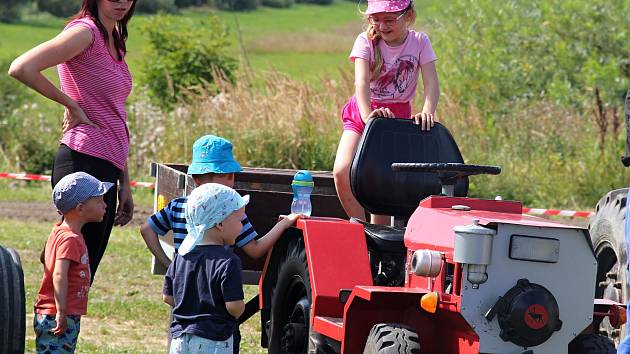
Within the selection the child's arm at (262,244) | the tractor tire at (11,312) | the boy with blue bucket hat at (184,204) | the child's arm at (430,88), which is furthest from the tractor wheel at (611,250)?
the tractor tire at (11,312)

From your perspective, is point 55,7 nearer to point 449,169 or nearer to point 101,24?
point 101,24

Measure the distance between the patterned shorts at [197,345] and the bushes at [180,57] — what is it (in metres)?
14.2

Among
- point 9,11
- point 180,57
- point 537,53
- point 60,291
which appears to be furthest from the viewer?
point 9,11

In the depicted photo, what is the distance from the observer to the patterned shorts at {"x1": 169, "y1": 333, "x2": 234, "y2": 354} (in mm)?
4980

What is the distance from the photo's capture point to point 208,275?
4961 millimetres

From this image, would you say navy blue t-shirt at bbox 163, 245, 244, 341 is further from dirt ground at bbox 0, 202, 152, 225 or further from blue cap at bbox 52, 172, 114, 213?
dirt ground at bbox 0, 202, 152, 225

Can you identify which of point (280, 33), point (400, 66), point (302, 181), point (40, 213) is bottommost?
point (40, 213)

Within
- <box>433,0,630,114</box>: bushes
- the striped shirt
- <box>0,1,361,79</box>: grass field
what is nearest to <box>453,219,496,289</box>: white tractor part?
the striped shirt

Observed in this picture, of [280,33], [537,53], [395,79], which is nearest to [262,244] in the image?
[395,79]

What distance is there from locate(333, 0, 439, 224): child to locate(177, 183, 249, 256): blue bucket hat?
5.07 ft

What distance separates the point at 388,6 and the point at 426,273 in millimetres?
1844

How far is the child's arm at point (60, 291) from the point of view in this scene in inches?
213

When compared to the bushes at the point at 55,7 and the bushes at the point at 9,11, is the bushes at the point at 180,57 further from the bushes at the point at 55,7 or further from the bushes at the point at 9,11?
the bushes at the point at 55,7

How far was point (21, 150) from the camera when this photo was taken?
739 inches
